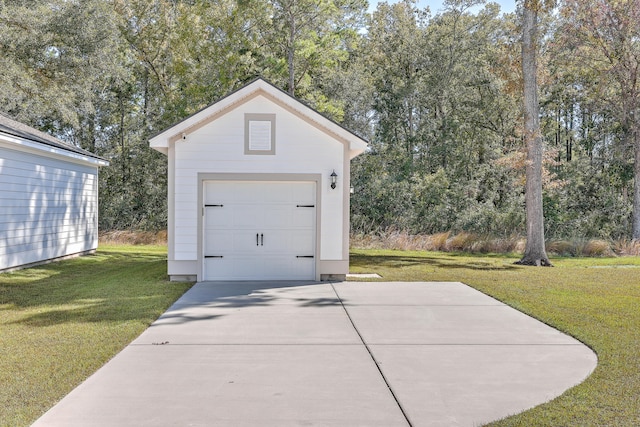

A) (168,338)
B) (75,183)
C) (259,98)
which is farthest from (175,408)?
(75,183)

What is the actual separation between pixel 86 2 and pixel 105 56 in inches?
64.4

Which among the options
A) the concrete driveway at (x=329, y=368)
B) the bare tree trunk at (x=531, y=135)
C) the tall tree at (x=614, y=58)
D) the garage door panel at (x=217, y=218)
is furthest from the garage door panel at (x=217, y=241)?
the tall tree at (x=614, y=58)

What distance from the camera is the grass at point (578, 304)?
13.2 ft

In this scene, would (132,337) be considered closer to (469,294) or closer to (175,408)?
(175,408)

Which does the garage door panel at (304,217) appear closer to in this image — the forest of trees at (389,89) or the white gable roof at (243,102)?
the white gable roof at (243,102)

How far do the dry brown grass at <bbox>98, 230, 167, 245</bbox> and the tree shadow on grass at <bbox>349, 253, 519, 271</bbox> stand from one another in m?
10.5

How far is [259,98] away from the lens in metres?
10.9

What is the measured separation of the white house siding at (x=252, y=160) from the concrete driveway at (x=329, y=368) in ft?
8.96

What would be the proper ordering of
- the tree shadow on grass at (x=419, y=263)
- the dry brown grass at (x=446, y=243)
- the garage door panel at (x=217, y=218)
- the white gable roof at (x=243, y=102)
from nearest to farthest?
the white gable roof at (x=243, y=102)
the garage door panel at (x=217, y=218)
the tree shadow on grass at (x=419, y=263)
the dry brown grass at (x=446, y=243)

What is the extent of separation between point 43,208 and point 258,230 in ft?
21.0

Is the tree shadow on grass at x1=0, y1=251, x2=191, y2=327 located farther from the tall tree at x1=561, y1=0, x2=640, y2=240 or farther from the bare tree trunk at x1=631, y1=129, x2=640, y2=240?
the bare tree trunk at x1=631, y1=129, x2=640, y2=240

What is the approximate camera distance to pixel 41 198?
13.4 meters

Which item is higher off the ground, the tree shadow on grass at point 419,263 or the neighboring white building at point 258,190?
the neighboring white building at point 258,190

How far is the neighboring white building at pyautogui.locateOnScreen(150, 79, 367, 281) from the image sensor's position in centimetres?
1076
